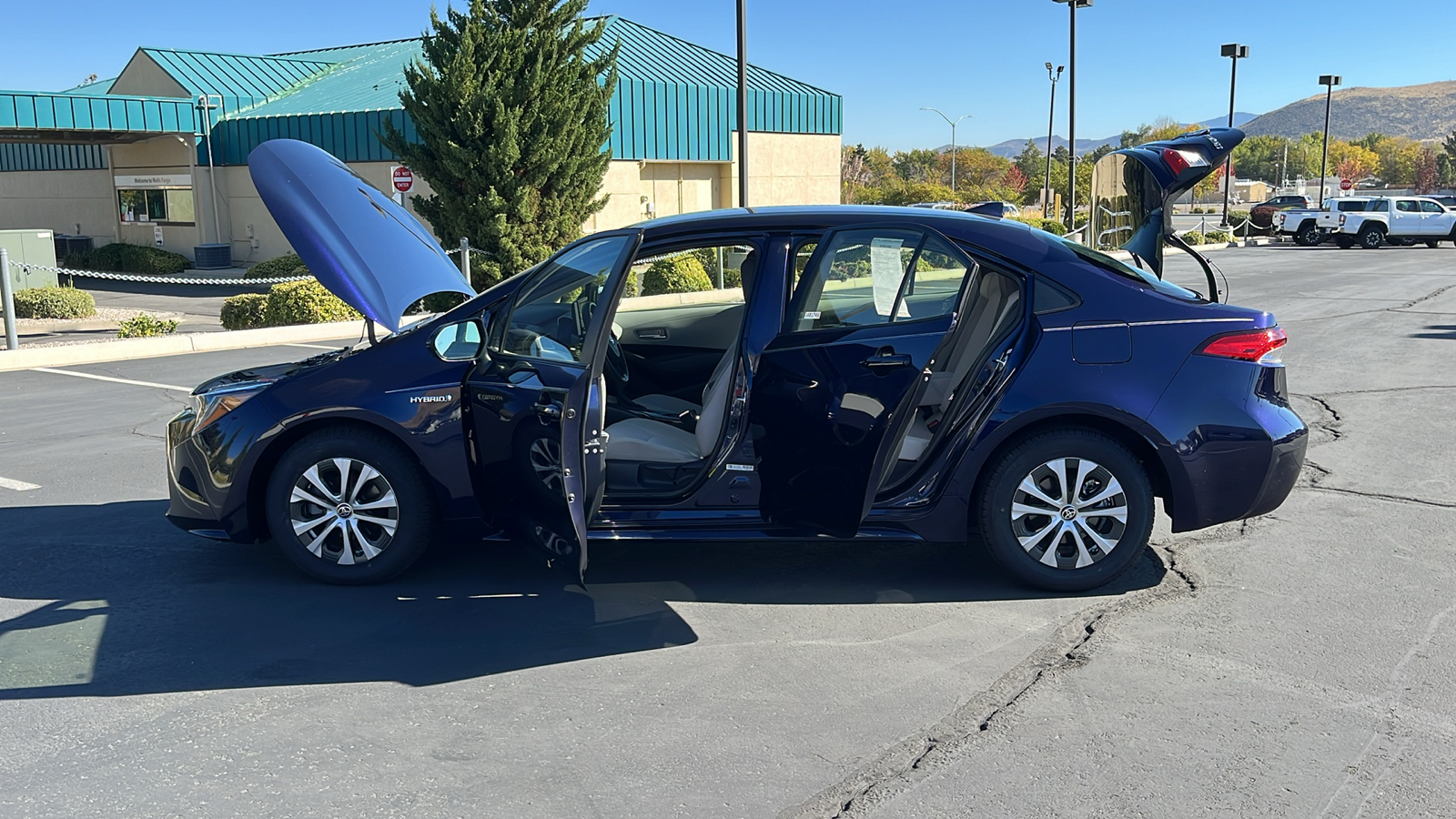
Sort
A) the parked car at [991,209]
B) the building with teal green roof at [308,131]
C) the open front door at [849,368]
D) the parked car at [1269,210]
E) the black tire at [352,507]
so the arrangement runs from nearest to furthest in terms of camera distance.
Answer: the open front door at [849,368] < the black tire at [352,507] < the parked car at [991,209] < the building with teal green roof at [308,131] < the parked car at [1269,210]

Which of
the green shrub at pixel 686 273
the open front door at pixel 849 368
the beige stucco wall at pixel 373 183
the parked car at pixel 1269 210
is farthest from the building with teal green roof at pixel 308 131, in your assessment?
the open front door at pixel 849 368

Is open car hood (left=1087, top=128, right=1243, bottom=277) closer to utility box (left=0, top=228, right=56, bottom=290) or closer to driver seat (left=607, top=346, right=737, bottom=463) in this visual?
driver seat (left=607, top=346, right=737, bottom=463)

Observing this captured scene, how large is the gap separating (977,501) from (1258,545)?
69.1 inches

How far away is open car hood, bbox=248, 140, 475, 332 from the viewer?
5336mm

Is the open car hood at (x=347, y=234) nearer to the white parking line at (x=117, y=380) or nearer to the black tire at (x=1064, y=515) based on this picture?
the black tire at (x=1064, y=515)

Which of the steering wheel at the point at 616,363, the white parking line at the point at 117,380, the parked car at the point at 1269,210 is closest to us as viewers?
the steering wheel at the point at 616,363

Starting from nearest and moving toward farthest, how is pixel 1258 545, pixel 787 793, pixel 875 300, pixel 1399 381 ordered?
pixel 787 793 → pixel 875 300 → pixel 1258 545 → pixel 1399 381

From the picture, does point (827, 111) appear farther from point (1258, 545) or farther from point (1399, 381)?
point (1258, 545)

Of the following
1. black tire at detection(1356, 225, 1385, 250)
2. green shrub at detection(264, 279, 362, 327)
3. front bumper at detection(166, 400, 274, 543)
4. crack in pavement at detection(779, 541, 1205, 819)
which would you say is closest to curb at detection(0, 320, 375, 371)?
green shrub at detection(264, 279, 362, 327)

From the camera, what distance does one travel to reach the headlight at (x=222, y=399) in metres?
5.33

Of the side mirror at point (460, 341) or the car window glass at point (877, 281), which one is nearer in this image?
the car window glass at point (877, 281)

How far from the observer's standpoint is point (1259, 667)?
4387 millimetres

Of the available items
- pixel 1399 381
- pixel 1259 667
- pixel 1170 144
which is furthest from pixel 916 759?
pixel 1399 381

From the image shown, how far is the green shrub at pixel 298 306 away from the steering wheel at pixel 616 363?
479 inches
